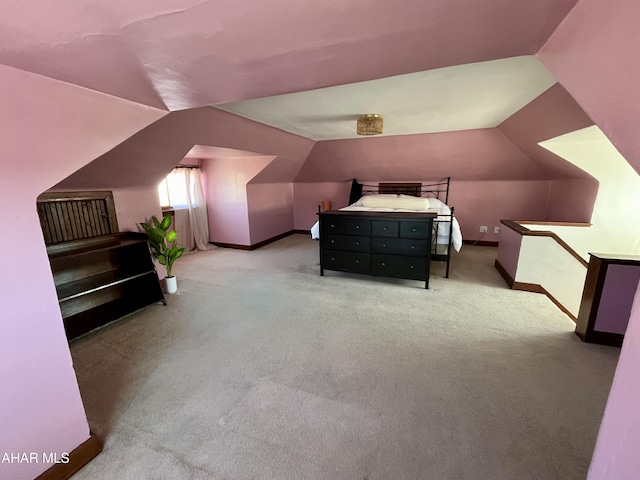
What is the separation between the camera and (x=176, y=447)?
141 centimetres

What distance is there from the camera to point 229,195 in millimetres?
5035

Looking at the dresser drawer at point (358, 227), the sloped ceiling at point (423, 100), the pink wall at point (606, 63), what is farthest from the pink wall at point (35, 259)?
the dresser drawer at point (358, 227)

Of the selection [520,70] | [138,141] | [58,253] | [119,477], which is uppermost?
[520,70]

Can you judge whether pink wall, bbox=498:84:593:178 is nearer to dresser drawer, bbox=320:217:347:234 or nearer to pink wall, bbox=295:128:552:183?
pink wall, bbox=295:128:552:183

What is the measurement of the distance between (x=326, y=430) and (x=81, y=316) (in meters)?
2.53

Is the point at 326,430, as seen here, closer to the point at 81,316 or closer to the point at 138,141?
the point at 81,316

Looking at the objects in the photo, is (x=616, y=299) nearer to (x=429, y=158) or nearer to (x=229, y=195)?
(x=429, y=158)

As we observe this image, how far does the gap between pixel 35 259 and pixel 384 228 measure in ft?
9.60

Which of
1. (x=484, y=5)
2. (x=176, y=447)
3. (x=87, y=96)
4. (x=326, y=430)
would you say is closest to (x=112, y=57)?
(x=87, y=96)

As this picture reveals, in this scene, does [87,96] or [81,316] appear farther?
[81,316]

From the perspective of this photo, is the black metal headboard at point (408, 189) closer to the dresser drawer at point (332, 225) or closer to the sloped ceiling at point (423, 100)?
the sloped ceiling at point (423, 100)

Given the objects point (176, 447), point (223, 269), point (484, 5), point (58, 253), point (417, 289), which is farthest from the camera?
point (223, 269)

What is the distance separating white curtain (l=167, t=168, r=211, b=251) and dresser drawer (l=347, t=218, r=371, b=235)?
311 centimetres

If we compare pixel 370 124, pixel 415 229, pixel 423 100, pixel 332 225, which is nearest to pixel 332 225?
pixel 332 225
